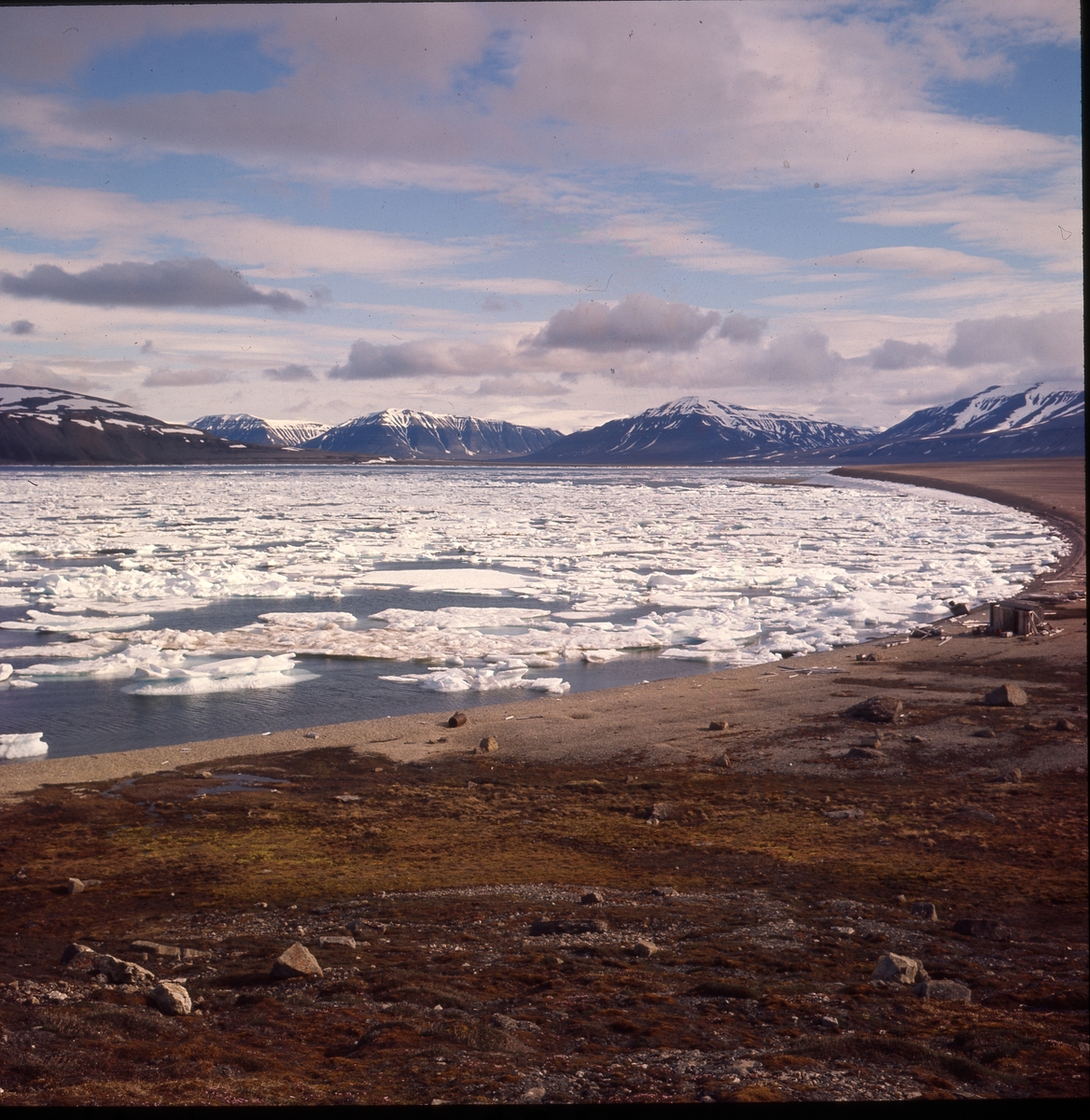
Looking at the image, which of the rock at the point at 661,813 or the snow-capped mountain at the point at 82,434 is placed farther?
the snow-capped mountain at the point at 82,434

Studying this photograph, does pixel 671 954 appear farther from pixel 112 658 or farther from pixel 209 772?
pixel 112 658

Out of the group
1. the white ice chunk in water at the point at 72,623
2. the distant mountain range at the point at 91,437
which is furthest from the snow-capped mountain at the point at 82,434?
the white ice chunk in water at the point at 72,623

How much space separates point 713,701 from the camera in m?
10.9

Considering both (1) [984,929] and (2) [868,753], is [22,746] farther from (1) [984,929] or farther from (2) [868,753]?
(1) [984,929]

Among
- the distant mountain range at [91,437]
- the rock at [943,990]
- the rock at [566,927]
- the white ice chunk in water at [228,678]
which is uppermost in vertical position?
the distant mountain range at [91,437]

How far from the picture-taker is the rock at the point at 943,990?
170 inches

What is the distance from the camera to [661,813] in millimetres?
7367

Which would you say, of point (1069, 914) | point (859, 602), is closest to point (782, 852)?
point (1069, 914)

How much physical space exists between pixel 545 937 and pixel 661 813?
2.37 m

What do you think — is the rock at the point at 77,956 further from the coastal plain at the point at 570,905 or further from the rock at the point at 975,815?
the rock at the point at 975,815

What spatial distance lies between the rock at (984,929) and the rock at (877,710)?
14.8 feet

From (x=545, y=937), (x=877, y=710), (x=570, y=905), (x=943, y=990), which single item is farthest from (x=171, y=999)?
(x=877, y=710)

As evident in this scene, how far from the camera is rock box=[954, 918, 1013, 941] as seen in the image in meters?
5.00

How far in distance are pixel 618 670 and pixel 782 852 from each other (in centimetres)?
670
